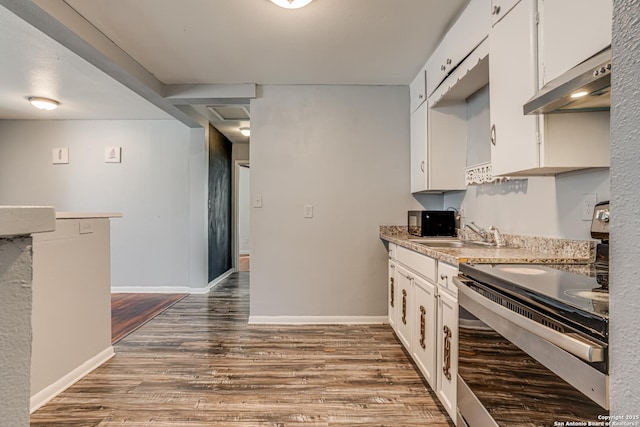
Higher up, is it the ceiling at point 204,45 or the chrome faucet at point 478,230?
the ceiling at point 204,45

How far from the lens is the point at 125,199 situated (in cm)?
466

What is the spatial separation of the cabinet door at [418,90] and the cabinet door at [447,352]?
1815mm

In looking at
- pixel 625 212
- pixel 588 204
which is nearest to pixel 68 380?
pixel 625 212

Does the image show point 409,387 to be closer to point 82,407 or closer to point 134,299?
point 82,407

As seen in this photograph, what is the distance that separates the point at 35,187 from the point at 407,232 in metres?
4.87

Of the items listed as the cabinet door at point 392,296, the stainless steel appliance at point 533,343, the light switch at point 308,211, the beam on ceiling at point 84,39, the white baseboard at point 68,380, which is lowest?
the white baseboard at point 68,380

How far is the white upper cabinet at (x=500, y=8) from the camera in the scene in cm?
157

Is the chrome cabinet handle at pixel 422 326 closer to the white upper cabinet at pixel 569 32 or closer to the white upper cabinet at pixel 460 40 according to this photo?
the white upper cabinet at pixel 569 32

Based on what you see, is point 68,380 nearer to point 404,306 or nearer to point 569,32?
point 404,306

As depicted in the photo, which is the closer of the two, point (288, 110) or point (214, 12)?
point (214, 12)

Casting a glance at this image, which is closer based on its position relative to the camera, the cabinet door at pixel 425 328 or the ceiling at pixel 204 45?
the cabinet door at pixel 425 328

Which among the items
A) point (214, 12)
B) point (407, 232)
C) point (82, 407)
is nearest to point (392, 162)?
point (407, 232)

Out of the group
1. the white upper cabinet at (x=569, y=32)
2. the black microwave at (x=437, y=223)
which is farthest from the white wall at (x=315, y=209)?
the white upper cabinet at (x=569, y=32)

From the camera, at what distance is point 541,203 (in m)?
1.85
